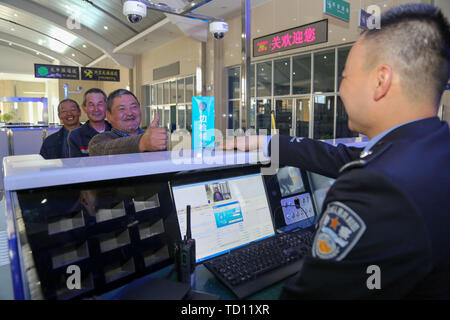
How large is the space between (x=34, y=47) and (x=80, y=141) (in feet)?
63.3

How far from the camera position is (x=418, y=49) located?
2.35 ft

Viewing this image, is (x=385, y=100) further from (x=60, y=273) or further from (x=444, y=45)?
(x=60, y=273)

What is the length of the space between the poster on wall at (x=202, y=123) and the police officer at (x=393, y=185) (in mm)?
1535

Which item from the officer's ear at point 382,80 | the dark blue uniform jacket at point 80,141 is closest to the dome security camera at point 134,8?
the dark blue uniform jacket at point 80,141

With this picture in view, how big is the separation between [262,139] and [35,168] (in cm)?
84

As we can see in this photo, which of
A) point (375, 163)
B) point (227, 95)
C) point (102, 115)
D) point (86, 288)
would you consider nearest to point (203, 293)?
point (86, 288)

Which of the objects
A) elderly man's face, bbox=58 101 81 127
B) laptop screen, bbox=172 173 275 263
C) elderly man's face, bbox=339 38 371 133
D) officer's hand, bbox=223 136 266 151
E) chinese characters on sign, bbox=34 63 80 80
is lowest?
laptop screen, bbox=172 173 275 263

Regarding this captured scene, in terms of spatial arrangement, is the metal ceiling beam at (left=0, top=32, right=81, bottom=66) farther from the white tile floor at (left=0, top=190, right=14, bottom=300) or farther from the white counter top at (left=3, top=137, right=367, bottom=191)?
the white counter top at (left=3, top=137, right=367, bottom=191)

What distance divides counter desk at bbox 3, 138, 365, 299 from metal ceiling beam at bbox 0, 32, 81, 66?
20761 millimetres

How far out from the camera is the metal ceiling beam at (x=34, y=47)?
55.8ft

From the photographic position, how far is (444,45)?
2.40ft

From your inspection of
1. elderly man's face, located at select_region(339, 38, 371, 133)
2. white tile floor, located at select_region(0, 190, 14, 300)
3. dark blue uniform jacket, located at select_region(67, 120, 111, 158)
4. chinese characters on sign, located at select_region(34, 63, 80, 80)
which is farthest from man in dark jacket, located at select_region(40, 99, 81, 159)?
chinese characters on sign, located at select_region(34, 63, 80, 80)

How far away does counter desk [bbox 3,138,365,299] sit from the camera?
2.57 ft

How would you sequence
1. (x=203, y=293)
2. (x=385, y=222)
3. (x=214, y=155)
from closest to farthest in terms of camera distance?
1. (x=385, y=222)
2. (x=203, y=293)
3. (x=214, y=155)
